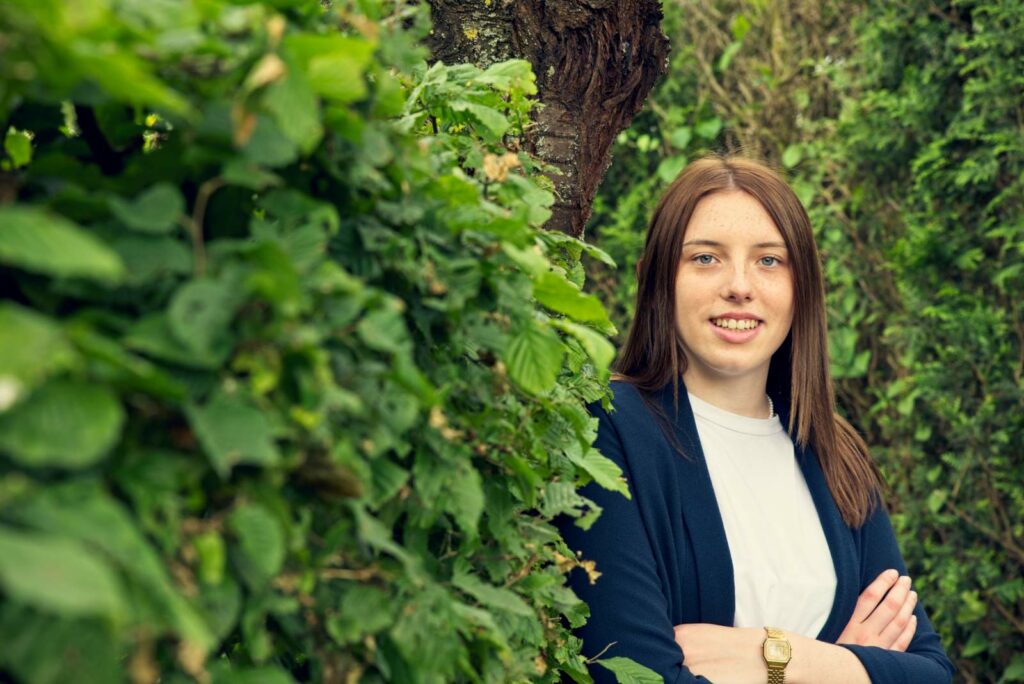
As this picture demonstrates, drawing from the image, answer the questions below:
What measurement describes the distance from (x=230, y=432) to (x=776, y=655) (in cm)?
181

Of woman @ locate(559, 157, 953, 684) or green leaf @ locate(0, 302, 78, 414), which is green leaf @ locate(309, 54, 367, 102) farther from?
woman @ locate(559, 157, 953, 684)

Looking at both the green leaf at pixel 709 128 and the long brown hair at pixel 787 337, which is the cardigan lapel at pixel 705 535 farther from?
the green leaf at pixel 709 128

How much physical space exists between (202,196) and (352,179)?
21 cm

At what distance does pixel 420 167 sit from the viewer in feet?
4.59

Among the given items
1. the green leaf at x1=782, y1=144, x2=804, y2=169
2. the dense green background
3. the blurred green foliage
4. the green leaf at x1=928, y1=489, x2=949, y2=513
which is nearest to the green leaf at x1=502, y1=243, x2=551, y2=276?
the dense green background

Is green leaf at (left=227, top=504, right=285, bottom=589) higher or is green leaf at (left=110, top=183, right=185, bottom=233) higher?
green leaf at (left=110, top=183, right=185, bottom=233)

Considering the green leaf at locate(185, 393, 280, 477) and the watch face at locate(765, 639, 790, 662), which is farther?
the watch face at locate(765, 639, 790, 662)

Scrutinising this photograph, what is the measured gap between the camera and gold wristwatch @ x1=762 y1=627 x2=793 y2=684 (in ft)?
8.36

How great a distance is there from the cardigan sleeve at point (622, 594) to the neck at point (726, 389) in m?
0.55

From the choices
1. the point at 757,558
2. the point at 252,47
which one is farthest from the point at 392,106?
the point at 757,558

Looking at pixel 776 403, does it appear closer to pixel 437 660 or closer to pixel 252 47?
pixel 437 660

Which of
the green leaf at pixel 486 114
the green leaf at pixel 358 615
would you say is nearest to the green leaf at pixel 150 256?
the green leaf at pixel 358 615

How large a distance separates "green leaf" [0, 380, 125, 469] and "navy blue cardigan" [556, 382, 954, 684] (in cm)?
157

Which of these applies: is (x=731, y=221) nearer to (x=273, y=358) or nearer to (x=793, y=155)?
(x=273, y=358)
